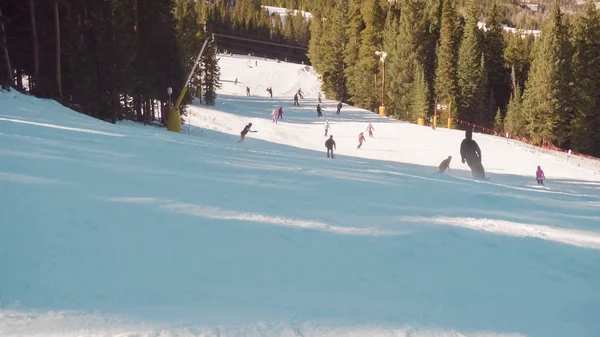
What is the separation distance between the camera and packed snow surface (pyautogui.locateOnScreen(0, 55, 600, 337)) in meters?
3.78

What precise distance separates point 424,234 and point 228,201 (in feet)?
9.01

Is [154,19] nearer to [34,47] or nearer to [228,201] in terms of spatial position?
[34,47]

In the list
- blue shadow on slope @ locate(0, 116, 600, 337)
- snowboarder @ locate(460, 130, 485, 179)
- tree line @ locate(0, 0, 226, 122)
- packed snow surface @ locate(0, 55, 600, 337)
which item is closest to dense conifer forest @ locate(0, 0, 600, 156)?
tree line @ locate(0, 0, 226, 122)

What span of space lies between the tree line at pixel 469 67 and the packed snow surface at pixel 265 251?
3728 cm

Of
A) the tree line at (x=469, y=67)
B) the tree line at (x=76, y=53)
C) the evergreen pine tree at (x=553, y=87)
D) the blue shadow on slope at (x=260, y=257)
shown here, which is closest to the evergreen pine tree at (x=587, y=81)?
the tree line at (x=469, y=67)

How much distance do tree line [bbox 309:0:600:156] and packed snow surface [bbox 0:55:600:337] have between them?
3728 cm

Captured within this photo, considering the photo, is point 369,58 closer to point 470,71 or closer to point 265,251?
point 470,71

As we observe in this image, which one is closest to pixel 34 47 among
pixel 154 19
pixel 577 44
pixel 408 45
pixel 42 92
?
pixel 42 92

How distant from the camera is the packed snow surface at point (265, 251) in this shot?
378 cm

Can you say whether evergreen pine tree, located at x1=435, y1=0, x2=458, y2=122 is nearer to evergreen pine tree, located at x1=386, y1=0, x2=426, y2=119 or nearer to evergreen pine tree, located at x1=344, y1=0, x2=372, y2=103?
evergreen pine tree, located at x1=386, y1=0, x2=426, y2=119

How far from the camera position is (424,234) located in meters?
6.25

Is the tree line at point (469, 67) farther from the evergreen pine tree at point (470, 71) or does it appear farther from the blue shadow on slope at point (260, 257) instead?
the blue shadow on slope at point (260, 257)

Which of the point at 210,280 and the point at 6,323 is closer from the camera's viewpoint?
the point at 6,323

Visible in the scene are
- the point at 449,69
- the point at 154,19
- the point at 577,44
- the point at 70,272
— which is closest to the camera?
the point at 70,272
